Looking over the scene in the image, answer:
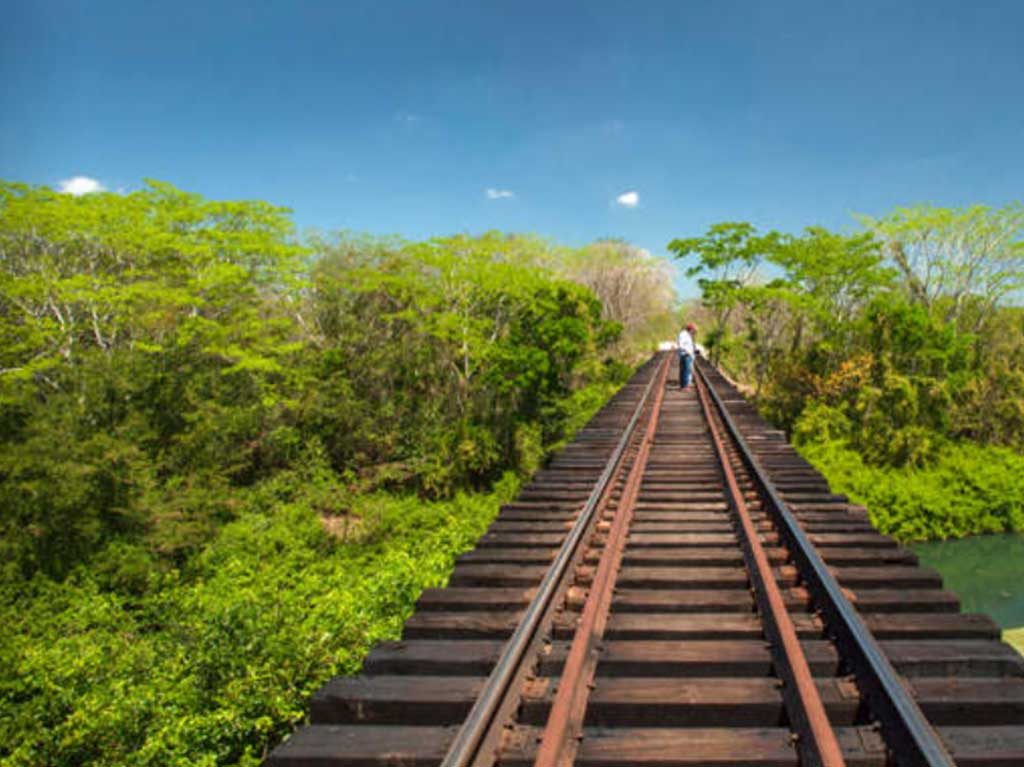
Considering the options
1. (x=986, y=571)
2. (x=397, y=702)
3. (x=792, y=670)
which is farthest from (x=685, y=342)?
(x=986, y=571)

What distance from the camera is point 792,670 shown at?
271cm

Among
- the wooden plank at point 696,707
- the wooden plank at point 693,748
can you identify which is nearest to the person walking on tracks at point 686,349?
the wooden plank at point 696,707

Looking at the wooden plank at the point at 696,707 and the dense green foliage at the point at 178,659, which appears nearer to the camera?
Answer: the wooden plank at the point at 696,707

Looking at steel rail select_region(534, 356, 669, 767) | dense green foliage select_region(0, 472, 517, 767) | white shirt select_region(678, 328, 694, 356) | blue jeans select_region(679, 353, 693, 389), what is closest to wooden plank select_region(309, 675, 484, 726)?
steel rail select_region(534, 356, 669, 767)

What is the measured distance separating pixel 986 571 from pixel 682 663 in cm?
2336

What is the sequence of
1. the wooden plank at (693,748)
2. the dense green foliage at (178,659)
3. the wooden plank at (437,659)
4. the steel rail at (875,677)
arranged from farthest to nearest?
the dense green foliage at (178,659), the wooden plank at (437,659), the wooden plank at (693,748), the steel rail at (875,677)

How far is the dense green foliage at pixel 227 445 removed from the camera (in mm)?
7453

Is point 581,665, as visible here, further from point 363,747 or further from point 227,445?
point 227,445

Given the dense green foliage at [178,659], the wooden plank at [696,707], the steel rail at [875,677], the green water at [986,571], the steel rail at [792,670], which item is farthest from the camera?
the green water at [986,571]

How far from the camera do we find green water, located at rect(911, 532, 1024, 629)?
55.8ft

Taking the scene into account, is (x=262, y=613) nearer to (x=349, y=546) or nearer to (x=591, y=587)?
(x=591, y=587)

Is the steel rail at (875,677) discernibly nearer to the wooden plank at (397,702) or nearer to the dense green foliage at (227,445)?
the wooden plank at (397,702)

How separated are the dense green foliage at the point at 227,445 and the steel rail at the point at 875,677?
5468 millimetres

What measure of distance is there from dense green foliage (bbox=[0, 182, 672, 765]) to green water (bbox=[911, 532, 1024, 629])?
1450cm
